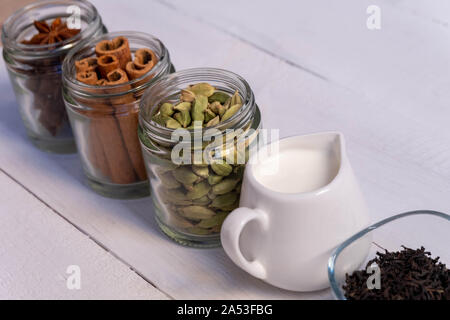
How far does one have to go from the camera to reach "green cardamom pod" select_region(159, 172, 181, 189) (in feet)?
2.84

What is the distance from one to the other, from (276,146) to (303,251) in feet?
0.42

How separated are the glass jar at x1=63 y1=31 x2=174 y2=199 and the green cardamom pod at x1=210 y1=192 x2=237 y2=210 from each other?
16 centimetres

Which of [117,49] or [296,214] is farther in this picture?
[117,49]

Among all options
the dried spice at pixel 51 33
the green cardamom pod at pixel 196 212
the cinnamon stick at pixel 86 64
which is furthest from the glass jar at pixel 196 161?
the dried spice at pixel 51 33

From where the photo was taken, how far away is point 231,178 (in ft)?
2.83

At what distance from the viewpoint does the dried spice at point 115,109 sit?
93cm

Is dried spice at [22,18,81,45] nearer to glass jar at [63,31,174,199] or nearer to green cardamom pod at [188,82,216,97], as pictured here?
glass jar at [63,31,174,199]

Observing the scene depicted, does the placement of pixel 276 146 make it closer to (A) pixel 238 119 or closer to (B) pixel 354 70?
(A) pixel 238 119

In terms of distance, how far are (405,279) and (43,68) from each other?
57cm

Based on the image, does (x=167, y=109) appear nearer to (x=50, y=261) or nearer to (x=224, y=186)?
(x=224, y=186)

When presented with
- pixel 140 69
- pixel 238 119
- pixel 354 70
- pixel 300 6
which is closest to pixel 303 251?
pixel 238 119

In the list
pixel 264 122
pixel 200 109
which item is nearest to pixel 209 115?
pixel 200 109

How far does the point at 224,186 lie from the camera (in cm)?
86

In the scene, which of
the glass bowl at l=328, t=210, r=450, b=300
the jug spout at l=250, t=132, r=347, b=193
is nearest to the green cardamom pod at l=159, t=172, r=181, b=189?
the jug spout at l=250, t=132, r=347, b=193
